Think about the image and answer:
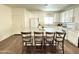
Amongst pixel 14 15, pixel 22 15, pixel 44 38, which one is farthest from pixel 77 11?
pixel 14 15

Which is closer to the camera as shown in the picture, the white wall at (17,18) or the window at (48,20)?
the white wall at (17,18)

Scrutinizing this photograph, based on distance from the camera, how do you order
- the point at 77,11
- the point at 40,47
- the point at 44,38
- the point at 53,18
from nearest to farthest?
the point at 44,38 → the point at 40,47 → the point at 77,11 → the point at 53,18

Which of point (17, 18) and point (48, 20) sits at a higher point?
point (17, 18)

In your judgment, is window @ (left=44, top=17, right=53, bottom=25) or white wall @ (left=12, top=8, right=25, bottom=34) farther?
window @ (left=44, top=17, right=53, bottom=25)

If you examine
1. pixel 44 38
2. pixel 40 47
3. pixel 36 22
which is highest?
pixel 36 22

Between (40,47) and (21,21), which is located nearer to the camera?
(40,47)

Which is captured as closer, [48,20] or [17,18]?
[17,18]
